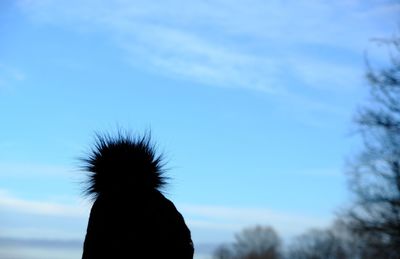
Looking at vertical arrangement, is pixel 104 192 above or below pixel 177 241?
above

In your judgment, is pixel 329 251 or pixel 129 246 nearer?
pixel 129 246

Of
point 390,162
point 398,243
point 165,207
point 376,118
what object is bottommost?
point 165,207

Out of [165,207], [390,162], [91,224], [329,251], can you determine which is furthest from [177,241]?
[329,251]

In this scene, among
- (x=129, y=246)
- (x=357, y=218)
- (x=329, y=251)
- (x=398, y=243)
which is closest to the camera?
(x=129, y=246)

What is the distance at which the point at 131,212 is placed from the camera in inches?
203

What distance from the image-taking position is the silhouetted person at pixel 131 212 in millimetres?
5102

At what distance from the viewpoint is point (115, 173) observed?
5363 mm

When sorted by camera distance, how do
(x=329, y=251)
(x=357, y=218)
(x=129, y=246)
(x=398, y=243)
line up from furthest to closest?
(x=329, y=251) → (x=357, y=218) → (x=398, y=243) → (x=129, y=246)

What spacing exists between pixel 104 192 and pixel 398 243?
40.0ft

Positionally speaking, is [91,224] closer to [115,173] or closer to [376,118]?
[115,173]

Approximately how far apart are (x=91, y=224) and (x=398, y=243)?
12.3 meters

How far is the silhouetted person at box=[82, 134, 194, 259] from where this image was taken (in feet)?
16.7

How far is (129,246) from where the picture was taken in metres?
5.08

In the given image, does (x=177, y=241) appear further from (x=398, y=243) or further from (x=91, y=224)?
(x=398, y=243)
